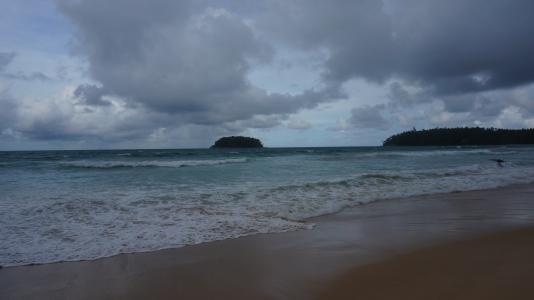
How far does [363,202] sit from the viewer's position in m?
9.40

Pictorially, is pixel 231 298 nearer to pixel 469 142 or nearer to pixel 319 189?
pixel 319 189

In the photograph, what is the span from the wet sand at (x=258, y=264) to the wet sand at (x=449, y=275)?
129 mm

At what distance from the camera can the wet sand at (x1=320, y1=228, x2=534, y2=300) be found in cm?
331

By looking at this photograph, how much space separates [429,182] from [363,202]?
17.0 feet

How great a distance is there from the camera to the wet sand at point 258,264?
11.9ft

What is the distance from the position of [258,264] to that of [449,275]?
232 cm

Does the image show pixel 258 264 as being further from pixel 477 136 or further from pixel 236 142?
pixel 477 136

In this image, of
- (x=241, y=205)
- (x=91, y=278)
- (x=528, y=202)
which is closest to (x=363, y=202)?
(x=241, y=205)

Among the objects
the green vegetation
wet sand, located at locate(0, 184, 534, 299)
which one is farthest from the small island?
wet sand, located at locate(0, 184, 534, 299)

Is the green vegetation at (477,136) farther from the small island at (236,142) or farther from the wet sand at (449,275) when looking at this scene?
the wet sand at (449,275)

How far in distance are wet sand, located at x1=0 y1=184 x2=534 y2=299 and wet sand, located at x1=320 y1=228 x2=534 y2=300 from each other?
129 millimetres

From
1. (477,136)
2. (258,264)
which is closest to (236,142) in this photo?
(477,136)

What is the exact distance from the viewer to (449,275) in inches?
148

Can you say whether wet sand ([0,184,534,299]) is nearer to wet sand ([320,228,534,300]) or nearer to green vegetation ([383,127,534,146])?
wet sand ([320,228,534,300])
